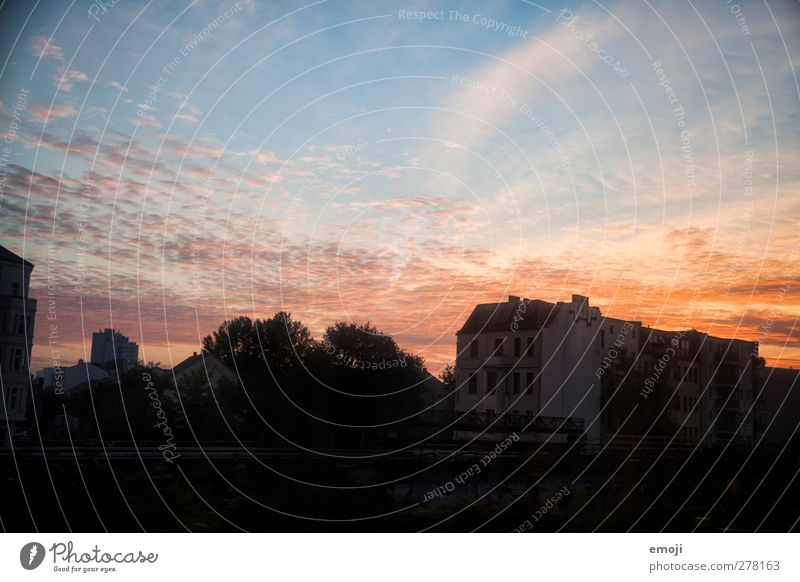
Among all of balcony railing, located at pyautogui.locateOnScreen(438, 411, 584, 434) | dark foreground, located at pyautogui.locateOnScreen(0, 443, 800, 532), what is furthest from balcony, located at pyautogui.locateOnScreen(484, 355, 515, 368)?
dark foreground, located at pyautogui.locateOnScreen(0, 443, 800, 532)

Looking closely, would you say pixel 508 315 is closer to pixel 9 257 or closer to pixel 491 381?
pixel 491 381

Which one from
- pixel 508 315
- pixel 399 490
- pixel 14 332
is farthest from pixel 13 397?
pixel 508 315

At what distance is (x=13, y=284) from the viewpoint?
461cm

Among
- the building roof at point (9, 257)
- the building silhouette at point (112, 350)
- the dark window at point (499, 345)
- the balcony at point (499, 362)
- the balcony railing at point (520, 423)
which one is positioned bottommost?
the balcony railing at point (520, 423)

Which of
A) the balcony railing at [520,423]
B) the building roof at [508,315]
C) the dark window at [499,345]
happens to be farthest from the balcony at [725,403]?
the dark window at [499,345]

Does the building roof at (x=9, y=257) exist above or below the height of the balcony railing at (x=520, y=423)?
above

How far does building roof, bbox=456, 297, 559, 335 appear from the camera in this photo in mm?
5762

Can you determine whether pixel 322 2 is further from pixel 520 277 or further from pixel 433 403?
pixel 433 403

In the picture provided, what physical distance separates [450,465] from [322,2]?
3.30 metres

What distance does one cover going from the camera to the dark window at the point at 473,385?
6.02 m
